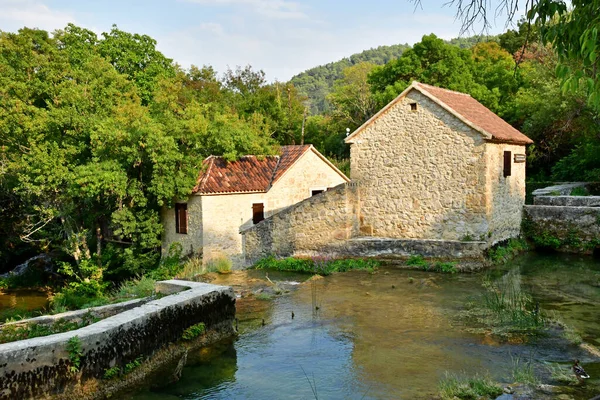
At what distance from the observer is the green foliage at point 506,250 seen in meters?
14.6

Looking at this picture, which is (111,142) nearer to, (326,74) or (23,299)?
(23,299)

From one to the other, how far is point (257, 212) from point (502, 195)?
981 cm

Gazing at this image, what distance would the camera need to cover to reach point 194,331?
7855 millimetres

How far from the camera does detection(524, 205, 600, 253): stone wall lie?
53.3ft

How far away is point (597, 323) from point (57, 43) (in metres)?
25.4

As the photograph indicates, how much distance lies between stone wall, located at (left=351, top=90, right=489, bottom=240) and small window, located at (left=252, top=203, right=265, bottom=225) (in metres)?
5.67

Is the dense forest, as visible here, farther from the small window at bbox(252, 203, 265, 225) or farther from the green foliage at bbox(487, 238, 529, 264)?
the green foliage at bbox(487, 238, 529, 264)

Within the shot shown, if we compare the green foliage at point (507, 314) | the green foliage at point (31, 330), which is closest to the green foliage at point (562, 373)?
the green foliage at point (507, 314)

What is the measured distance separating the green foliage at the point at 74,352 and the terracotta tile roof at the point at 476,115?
40.0 feet

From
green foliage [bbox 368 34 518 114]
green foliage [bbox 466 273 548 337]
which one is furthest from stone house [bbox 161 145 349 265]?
green foliage [bbox 466 273 548 337]

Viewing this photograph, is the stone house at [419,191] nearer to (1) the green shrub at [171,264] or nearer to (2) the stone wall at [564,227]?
(2) the stone wall at [564,227]

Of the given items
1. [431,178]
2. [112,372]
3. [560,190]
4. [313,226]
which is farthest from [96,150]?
[560,190]

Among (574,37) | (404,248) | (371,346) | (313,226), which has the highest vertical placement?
(574,37)

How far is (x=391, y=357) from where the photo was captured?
7.55m
